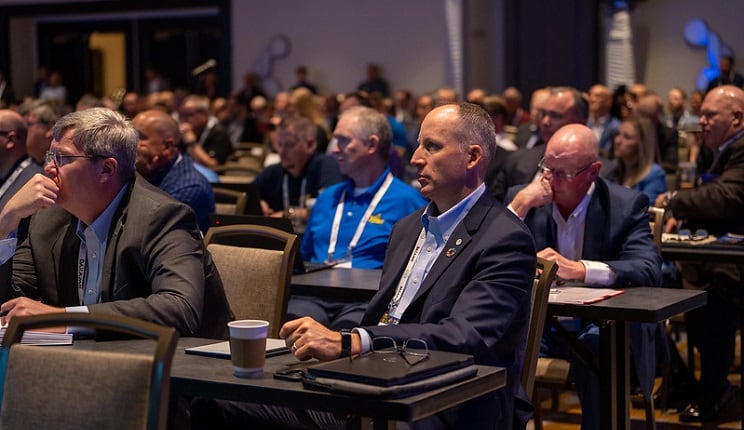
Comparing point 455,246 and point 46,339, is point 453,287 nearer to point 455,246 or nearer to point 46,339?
point 455,246

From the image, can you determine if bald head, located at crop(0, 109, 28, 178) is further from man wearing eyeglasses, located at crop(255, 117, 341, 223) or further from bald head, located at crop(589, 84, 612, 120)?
bald head, located at crop(589, 84, 612, 120)

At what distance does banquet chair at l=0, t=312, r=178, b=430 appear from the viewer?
6.96ft

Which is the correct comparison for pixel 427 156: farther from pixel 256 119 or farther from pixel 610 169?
pixel 256 119

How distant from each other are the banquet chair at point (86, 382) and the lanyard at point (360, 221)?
2.85 meters

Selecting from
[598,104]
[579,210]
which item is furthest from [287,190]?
[598,104]

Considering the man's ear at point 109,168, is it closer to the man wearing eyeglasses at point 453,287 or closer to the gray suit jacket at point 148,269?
the gray suit jacket at point 148,269

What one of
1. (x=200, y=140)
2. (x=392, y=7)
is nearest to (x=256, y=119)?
(x=200, y=140)

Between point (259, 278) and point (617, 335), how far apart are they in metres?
1.18

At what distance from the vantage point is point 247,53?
18.6 m

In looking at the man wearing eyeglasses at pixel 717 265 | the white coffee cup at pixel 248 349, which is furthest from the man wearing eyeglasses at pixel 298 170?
the white coffee cup at pixel 248 349

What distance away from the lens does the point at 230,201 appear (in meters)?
5.97

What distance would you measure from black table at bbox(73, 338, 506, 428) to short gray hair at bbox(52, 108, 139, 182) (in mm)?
745

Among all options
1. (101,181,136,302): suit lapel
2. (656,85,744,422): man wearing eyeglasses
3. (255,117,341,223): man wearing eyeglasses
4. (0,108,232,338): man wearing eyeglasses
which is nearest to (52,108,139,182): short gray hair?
(0,108,232,338): man wearing eyeglasses

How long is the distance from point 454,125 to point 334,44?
14.9 metres
